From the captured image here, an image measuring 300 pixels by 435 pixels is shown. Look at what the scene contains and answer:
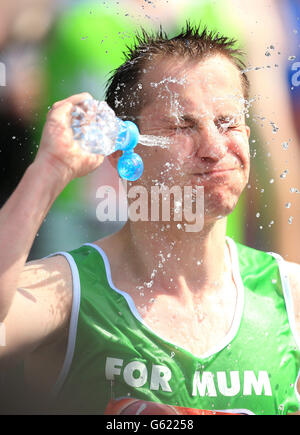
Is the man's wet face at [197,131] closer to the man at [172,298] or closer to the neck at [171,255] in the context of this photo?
the man at [172,298]

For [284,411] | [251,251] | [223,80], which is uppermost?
[223,80]

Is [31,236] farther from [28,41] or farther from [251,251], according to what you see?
[28,41]

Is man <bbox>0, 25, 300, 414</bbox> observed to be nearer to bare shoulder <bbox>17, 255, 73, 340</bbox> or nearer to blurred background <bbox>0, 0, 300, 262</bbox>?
bare shoulder <bbox>17, 255, 73, 340</bbox>

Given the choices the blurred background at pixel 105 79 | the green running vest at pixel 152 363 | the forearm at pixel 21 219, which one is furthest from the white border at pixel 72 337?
the blurred background at pixel 105 79

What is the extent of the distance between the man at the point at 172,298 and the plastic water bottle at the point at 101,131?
0.20 m

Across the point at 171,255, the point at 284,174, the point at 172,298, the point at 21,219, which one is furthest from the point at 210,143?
the point at 284,174

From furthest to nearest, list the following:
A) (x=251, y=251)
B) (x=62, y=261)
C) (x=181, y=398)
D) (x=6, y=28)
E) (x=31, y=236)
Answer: (x=6, y=28), (x=251, y=251), (x=62, y=261), (x=181, y=398), (x=31, y=236)

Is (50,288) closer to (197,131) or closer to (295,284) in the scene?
(197,131)

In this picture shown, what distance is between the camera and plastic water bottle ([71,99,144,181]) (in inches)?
38.3

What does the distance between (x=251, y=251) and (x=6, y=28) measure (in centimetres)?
132

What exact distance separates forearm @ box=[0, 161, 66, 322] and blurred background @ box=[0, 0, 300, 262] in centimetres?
115

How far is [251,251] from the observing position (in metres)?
1.62

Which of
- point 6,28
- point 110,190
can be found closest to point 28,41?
point 6,28

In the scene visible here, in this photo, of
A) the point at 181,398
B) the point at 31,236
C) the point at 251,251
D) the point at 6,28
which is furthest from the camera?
the point at 6,28
